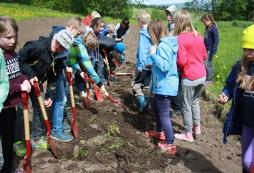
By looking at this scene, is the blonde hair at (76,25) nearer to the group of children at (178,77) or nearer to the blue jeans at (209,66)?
the group of children at (178,77)

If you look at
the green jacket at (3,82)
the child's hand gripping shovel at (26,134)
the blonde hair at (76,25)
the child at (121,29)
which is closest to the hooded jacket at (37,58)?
the child's hand gripping shovel at (26,134)

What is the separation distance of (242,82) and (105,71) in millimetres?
5170

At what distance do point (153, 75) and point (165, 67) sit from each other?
1.01 ft

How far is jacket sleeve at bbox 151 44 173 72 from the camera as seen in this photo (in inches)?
191

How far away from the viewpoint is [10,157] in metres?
4.10

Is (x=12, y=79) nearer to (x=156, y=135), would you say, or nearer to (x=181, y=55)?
(x=181, y=55)

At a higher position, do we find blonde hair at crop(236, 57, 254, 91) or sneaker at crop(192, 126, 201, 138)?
blonde hair at crop(236, 57, 254, 91)

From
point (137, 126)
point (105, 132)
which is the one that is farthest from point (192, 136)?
point (105, 132)

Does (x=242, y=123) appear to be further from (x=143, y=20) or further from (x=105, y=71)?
(x=105, y=71)

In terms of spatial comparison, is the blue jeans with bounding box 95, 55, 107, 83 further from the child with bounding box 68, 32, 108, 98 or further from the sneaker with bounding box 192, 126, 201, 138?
the sneaker with bounding box 192, 126, 201, 138

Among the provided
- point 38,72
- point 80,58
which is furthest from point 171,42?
point 38,72

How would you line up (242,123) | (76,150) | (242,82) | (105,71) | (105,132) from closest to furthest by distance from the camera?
(242,82), (242,123), (76,150), (105,132), (105,71)

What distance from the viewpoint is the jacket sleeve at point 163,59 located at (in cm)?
485

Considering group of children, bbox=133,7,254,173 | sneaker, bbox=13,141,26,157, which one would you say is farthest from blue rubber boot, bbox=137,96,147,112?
sneaker, bbox=13,141,26,157
